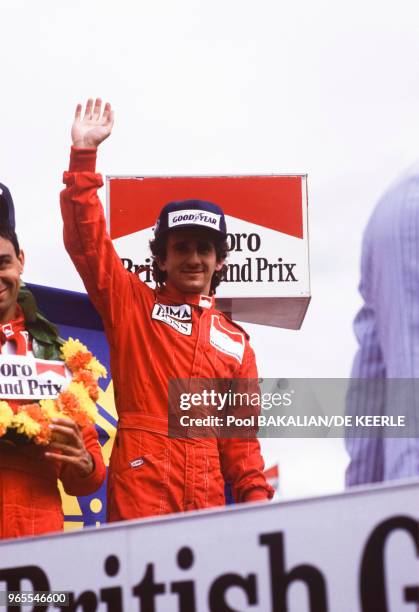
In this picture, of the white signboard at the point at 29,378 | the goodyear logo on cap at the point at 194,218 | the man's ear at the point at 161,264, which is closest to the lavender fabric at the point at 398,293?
the white signboard at the point at 29,378

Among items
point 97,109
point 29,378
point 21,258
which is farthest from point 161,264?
point 29,378

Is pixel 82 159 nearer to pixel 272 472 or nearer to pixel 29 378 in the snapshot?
pixel 29 378

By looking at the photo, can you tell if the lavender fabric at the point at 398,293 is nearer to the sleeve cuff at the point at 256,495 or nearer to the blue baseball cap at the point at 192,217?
the sleeve cuff at the point at 256,495

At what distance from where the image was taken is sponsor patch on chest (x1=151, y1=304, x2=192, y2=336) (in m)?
4.30

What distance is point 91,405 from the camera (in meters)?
4.02

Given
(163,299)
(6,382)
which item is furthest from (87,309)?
(6,382)

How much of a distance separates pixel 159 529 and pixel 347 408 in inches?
18.3

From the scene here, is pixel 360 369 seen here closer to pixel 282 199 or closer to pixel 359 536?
pixel 359 536

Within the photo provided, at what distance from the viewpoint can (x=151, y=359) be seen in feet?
13.8

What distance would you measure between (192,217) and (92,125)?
53 centimetres

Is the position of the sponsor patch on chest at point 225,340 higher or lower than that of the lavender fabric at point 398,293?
higher

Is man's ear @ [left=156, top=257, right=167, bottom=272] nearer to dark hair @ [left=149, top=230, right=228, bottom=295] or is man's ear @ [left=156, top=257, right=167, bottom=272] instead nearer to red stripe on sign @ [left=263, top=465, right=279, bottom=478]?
dark hair @ [left=149, top=230, right=228, bottom=295]

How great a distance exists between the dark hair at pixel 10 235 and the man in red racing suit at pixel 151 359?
0.26 metres

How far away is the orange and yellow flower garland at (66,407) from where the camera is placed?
3799 mm
